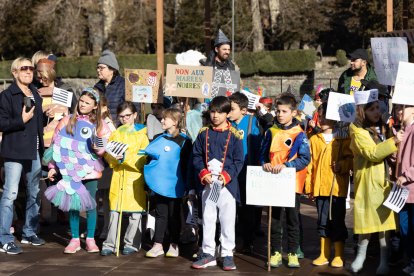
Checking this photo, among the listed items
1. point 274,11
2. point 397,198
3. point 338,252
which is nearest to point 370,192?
point 397,198

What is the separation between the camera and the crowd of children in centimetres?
800

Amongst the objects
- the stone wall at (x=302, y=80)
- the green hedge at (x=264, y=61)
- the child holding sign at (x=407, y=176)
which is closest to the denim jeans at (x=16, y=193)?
the child holding sign at (x=407, y=176)

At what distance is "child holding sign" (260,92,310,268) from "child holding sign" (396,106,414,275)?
0.93 metres

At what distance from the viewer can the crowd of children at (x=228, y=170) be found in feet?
26.3

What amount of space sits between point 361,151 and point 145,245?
299 cm

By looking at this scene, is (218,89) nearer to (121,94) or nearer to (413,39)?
(121,94)

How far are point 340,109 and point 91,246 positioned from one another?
10.1ft

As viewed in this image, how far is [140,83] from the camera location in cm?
1016

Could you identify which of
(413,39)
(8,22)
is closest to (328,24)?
(8,22)

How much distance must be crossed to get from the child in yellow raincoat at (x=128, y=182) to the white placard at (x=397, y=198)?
2.73 meters

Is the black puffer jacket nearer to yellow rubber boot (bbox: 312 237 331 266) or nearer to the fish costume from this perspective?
the fish costume

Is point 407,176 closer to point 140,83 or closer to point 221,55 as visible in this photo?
point 221,55

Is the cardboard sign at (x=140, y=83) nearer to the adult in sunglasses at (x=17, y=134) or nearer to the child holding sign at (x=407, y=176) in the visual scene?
the adult in sunglasses at (x=17, y=134)

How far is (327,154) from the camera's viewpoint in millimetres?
8430
